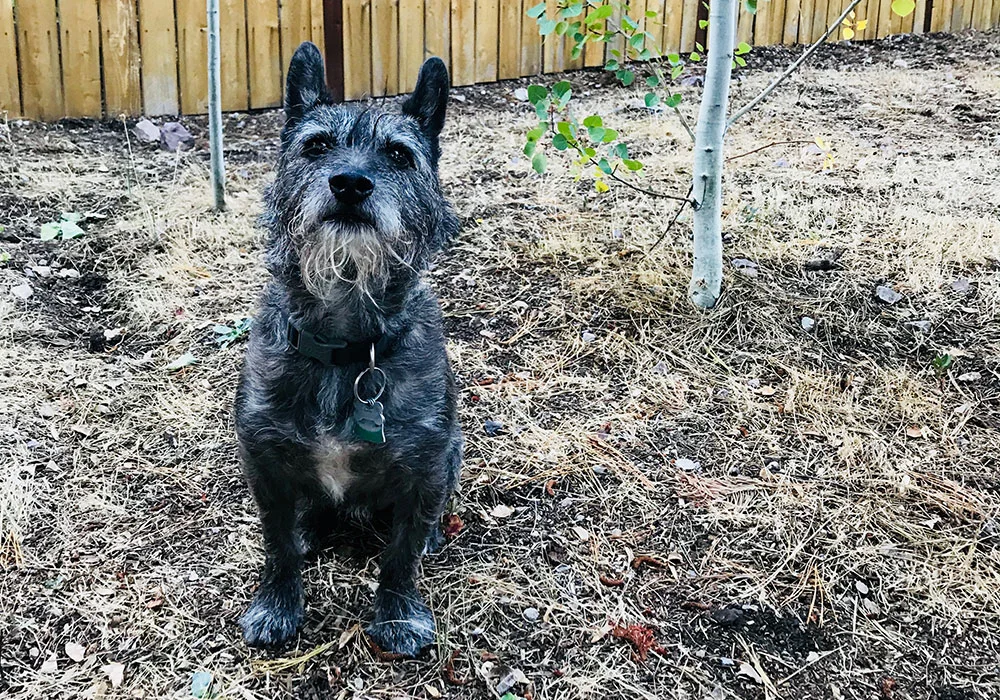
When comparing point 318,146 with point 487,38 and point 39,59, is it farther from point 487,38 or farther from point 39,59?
point 487,38

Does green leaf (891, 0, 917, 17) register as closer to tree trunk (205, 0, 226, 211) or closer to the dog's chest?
the dog's chest

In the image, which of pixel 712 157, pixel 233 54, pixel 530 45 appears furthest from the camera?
pixel 530 45

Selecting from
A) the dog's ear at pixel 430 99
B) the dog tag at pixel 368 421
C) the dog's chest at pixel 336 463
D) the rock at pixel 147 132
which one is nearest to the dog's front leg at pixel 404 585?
the dog's chest at pixel 336 463

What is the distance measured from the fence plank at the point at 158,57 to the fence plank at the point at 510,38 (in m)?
2.75

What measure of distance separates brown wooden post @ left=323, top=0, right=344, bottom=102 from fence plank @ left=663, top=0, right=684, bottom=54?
10.3 ft

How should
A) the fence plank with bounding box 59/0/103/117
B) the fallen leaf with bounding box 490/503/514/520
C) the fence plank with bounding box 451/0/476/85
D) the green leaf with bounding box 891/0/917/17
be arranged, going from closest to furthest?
1. the green leaf with bounding box 891/0/917/17
2. the fallen leaf with bounding box 490/503/514/520
3. the fence plank with bounding box 59/0/103/117
4. the fence plank with bounding box 451/0/476/85

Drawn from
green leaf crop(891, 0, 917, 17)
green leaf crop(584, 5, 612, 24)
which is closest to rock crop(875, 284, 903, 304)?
green leaf crop(891, 0, 917, 17)

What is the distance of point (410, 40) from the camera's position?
786 centimetres

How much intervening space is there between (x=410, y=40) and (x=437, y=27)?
0.26 m

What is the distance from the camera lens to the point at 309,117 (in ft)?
9.74

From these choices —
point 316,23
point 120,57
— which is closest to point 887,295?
point 316,23

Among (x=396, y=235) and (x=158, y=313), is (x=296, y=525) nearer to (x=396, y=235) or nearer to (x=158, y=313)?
(x=396, y=235)

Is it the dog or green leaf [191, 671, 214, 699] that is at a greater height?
the dog

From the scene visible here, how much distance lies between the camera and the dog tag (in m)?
2.71
